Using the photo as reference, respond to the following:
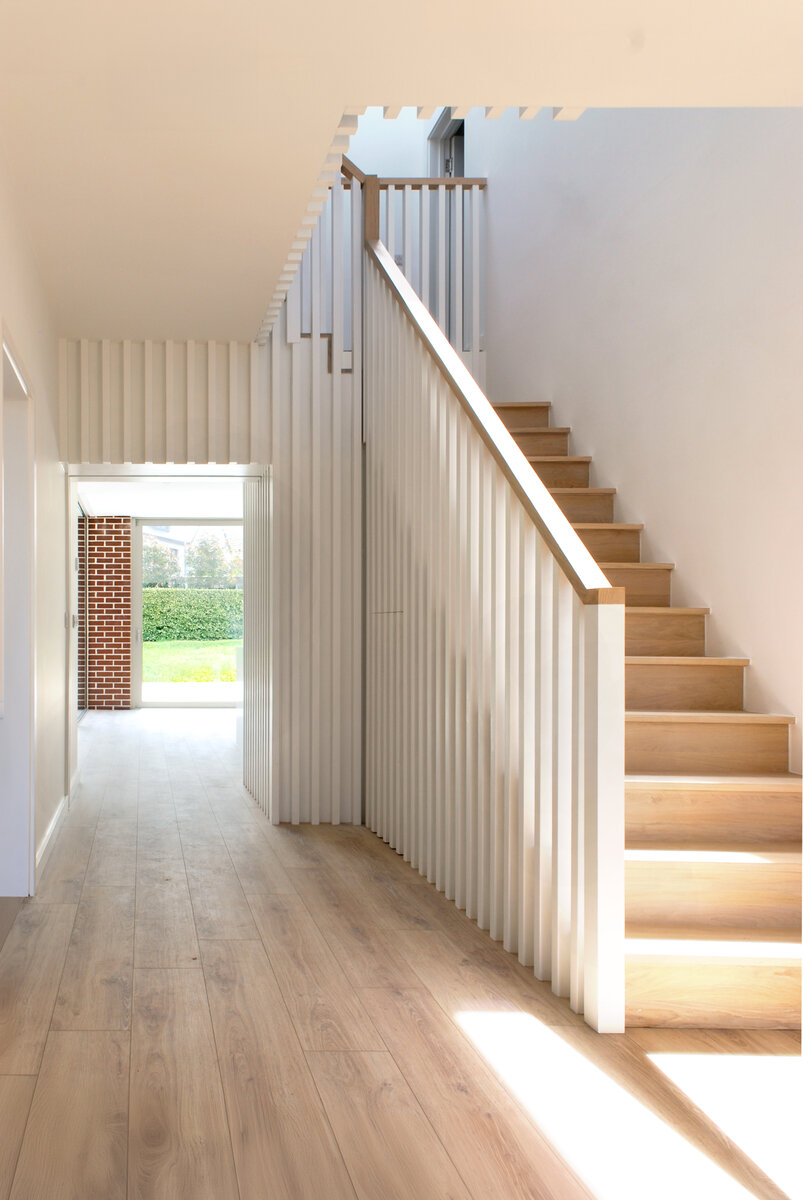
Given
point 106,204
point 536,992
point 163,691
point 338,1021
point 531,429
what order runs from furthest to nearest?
point 163,691, point 531,429, point 106,204, point 536,992, point 338,1021

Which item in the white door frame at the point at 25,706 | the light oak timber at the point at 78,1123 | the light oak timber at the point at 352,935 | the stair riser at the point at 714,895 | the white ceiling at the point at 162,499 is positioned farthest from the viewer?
the white ceiling at the point at 162,499

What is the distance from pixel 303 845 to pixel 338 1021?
2117mm

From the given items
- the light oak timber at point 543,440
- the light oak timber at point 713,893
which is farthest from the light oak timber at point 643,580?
the light oak timber at point 713,893

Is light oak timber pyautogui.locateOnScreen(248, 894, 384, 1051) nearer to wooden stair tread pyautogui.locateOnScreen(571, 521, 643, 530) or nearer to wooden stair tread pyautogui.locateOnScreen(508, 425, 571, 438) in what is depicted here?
wooden stair tread pyautogui.locateOnScreen(571, 521, 643, 530)

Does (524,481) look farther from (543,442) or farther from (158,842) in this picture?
(158,842)

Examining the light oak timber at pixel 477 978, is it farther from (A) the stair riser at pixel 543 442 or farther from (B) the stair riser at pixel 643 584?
(A) the stair riser at pixel 543 442

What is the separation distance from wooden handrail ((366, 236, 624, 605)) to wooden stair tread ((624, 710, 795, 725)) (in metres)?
0.57

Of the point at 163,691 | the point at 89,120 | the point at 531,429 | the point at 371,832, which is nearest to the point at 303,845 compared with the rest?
the point at 371,832

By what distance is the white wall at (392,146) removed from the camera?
813 centimetres

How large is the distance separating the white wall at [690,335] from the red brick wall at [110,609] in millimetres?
7059

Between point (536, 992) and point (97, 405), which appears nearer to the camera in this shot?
point (536, 992)

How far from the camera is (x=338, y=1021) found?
8.80ft

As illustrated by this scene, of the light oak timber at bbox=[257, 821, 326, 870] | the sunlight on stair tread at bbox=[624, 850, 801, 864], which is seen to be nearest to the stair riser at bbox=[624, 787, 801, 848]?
the sunlight on stair tread at bbox=[624, 850, 801, 864]

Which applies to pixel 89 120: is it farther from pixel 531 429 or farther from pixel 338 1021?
pixel 531 429
